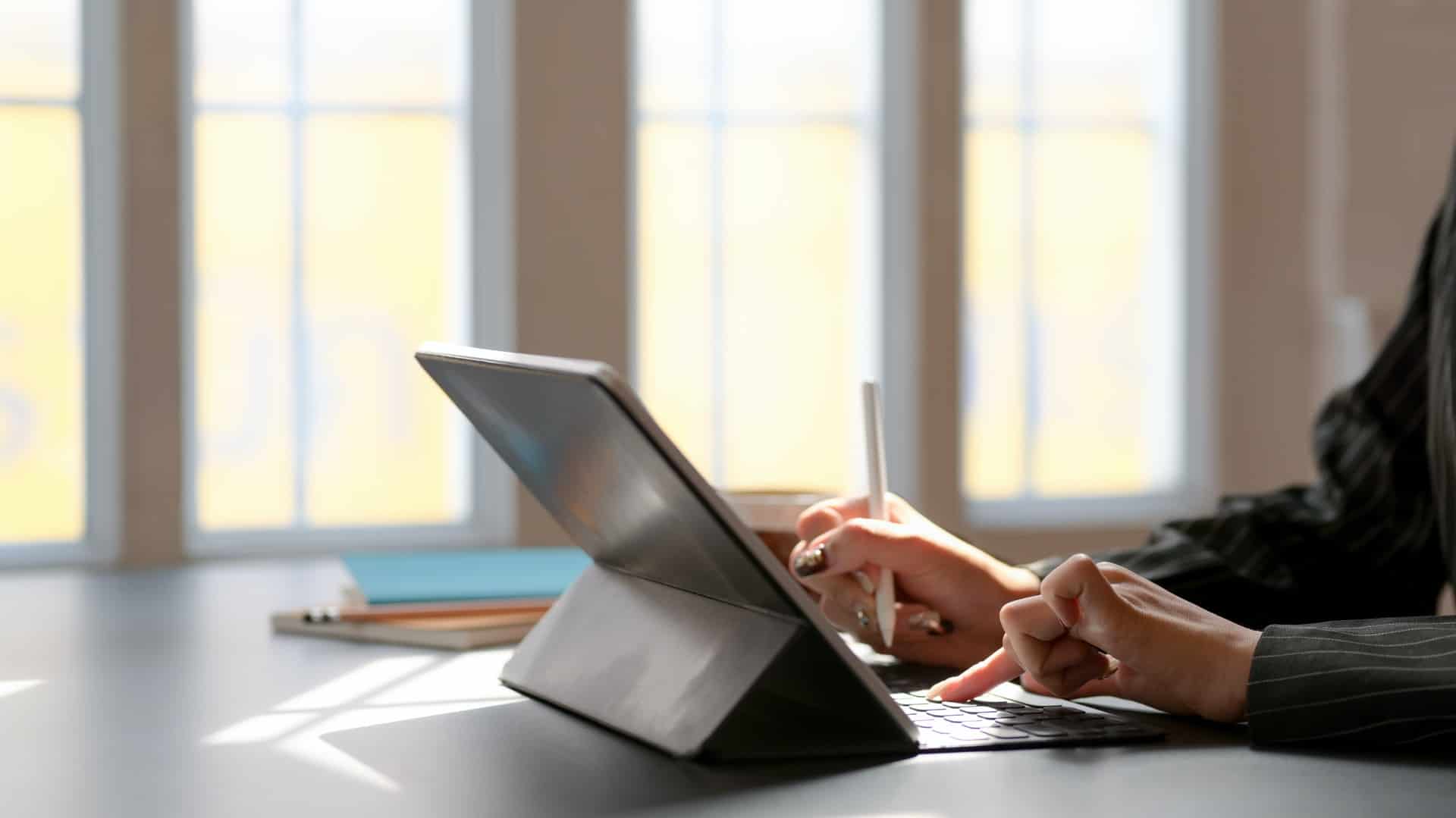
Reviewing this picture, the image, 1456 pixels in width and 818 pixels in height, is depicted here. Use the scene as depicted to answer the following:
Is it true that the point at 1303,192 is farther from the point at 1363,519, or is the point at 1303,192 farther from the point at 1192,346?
the point at 1363,519

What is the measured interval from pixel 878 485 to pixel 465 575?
2.34 feet

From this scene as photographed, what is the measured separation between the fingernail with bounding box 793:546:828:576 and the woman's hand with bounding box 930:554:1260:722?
0.45ft

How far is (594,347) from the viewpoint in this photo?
13.0ft

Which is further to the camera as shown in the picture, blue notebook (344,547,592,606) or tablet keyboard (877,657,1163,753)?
blue notebook (344,547,592,606)

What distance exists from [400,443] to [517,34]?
1.05m

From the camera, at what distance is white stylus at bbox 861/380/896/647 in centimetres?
94

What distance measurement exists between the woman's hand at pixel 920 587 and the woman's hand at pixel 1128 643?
0.16 meters

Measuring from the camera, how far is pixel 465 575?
1.63 meters

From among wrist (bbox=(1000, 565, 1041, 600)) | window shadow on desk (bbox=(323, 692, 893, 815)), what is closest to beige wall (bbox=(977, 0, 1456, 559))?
wrist (bbox=(1000, 565, 1041, 600))

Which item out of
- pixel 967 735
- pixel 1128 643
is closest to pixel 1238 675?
pixel 1128 643

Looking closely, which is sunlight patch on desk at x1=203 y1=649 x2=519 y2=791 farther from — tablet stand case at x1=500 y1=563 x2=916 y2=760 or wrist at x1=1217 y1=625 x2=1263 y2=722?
wrist at x1=1217 y1=625 x2=1263 y2=722

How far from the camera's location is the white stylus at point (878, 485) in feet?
3.07

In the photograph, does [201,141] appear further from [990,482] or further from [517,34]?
[990,482]

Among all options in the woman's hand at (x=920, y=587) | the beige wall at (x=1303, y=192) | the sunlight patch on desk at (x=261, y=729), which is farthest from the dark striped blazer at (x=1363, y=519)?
the beige wall at (x=1303, y=192)
